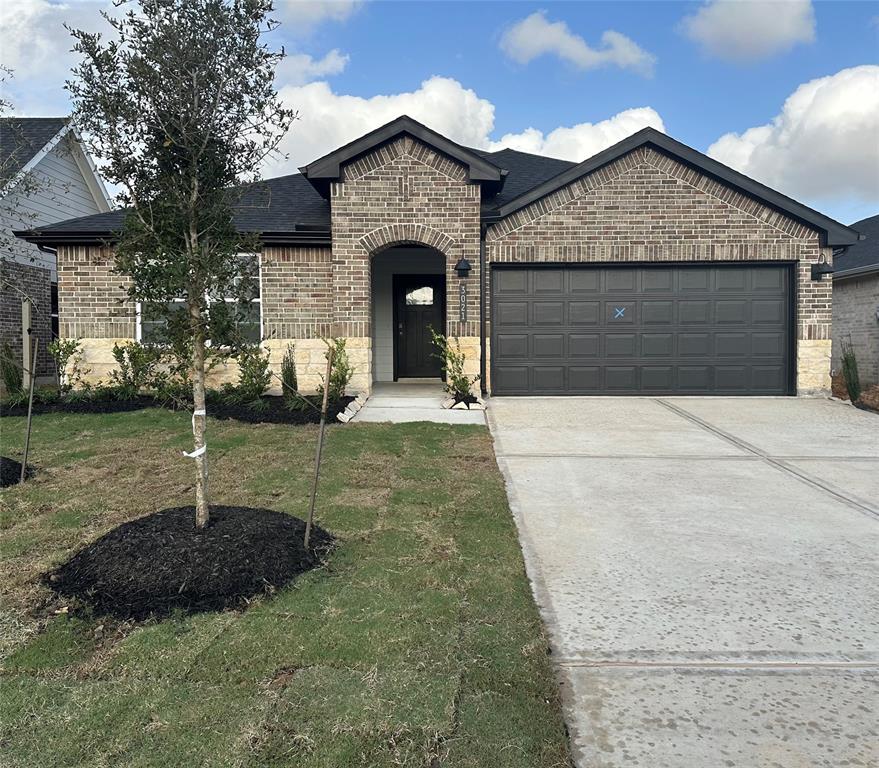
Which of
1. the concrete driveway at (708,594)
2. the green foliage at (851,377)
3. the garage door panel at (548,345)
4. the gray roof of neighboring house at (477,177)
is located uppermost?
the gray roof of neighboring house at (477,177)

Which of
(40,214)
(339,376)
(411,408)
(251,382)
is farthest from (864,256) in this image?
(40,214)

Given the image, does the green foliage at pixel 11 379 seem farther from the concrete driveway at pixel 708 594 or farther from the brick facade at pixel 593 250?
the concrete driveway at pixel 708 594

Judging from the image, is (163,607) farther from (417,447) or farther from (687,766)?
(417,447)

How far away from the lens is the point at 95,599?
3.33 meters

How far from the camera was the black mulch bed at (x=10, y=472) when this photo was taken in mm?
5797

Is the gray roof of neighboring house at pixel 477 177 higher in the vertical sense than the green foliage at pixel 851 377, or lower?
higher

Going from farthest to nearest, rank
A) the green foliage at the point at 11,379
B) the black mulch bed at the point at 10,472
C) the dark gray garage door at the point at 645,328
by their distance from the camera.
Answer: the dark gray garage door at the point at 645,328 → the green foliage at the point at 11,379 → the black mulch bed at the point at 10,472

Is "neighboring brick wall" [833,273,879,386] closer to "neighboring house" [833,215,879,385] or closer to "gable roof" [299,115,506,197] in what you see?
"neighboring house" [833,215,879,385]

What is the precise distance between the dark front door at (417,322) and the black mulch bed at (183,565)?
10627mm

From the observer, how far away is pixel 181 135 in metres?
3.78

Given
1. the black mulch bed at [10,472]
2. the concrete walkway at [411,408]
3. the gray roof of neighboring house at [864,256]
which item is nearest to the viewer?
the black mulch bed at [10,472]

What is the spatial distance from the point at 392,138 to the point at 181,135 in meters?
7.71

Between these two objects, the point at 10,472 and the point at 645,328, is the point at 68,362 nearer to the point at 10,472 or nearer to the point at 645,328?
the point at 10,472

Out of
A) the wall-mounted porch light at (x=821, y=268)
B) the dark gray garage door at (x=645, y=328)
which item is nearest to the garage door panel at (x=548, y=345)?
the dark gray garage door at (x=645, y=328)
